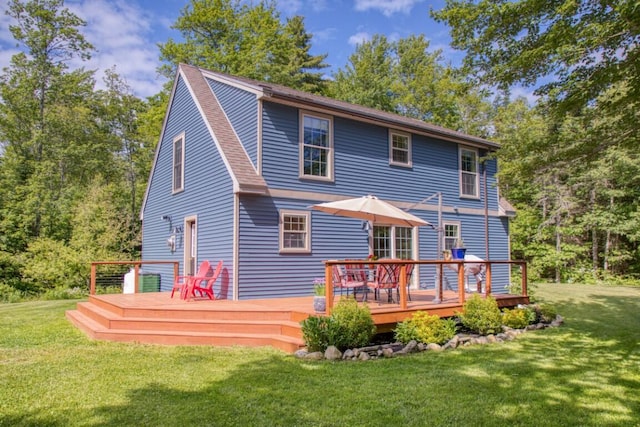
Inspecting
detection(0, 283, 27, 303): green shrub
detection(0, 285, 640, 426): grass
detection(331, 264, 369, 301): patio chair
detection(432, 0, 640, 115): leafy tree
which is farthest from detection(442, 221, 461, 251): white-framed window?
detection(0, 283, 27, 303): green shrub

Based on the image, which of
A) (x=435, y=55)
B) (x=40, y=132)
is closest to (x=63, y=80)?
(x=40, y=132)

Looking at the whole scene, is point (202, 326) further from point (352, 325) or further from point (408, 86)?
point (408, 86)

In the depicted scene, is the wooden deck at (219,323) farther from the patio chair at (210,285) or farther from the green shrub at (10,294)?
the green shrub at (10,294)

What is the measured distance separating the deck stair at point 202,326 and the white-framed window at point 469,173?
8.54m

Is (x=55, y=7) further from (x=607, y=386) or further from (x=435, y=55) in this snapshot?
(x=607, y=386)

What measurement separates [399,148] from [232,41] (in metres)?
16.5

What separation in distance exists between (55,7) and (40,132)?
20.0 ft

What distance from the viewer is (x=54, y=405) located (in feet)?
13.4

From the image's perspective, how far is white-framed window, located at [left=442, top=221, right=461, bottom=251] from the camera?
43.1 feet

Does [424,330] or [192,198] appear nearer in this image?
[424,330]

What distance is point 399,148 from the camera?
12398mm

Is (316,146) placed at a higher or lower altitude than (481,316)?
higher

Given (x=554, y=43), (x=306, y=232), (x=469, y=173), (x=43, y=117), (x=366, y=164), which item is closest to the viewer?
(x=554, y=43)

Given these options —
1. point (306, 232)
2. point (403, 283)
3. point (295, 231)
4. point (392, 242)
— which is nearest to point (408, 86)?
point (392, 242)
